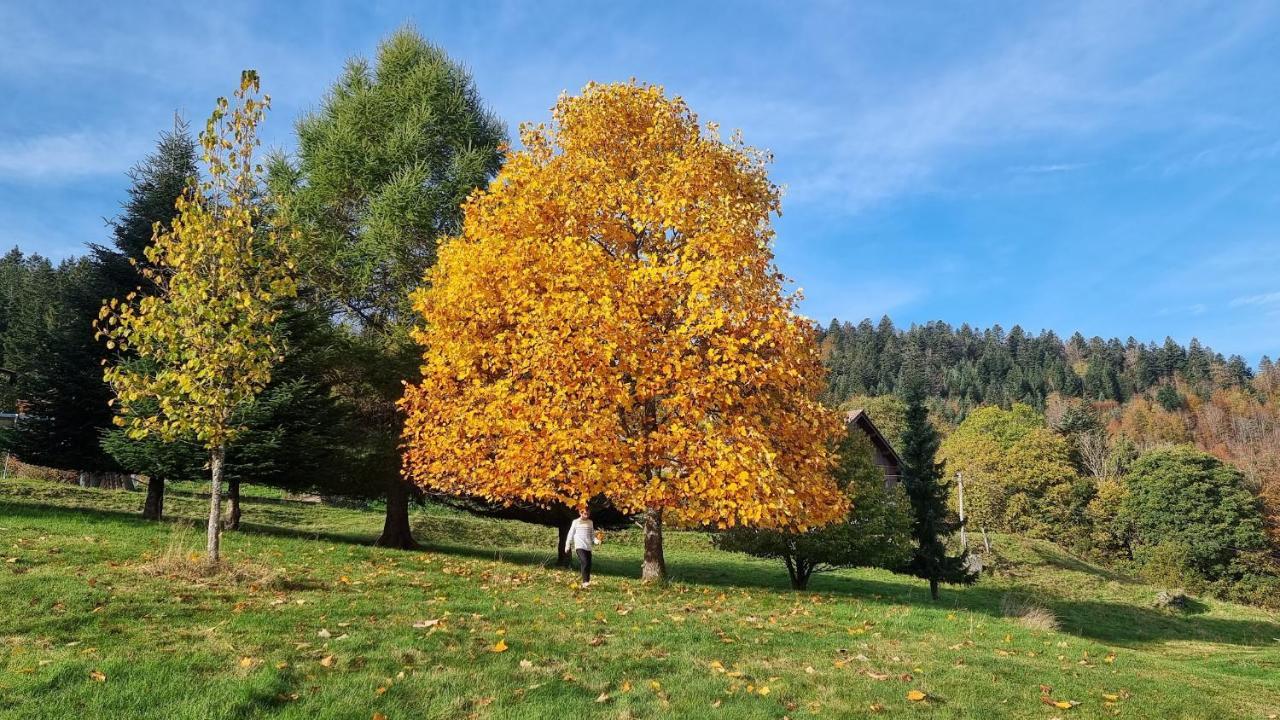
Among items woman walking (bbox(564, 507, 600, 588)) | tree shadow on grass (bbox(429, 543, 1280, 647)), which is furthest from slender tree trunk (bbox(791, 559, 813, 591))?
woman walking (bbox(564, 507, 600, 588))

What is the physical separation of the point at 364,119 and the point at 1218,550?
5760cm

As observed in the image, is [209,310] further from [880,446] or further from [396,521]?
[880,446]

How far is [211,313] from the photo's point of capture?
11305 millimetres

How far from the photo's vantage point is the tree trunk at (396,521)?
20422 millimetres

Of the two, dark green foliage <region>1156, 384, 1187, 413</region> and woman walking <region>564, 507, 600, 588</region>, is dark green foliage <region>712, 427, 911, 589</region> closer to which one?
woman walking <region>564, 507, 600, 588</region>

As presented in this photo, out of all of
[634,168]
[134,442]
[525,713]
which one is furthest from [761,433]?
[134,442]

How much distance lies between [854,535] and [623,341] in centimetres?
1213

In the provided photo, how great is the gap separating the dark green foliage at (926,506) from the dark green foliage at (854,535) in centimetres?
300

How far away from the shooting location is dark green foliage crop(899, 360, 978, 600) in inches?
992

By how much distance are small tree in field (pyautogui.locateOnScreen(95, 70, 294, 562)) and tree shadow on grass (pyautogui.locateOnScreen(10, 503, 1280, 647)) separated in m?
9.11

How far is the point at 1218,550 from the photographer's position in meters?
48.3

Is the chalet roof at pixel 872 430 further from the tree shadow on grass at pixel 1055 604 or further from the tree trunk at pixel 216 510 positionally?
the tree trunk at pixel 216 510

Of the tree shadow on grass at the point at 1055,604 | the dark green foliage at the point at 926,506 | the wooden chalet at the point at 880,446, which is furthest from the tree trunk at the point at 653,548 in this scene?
the wooden chalet at the point at 880,446

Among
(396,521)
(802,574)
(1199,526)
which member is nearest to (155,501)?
(396,521)
